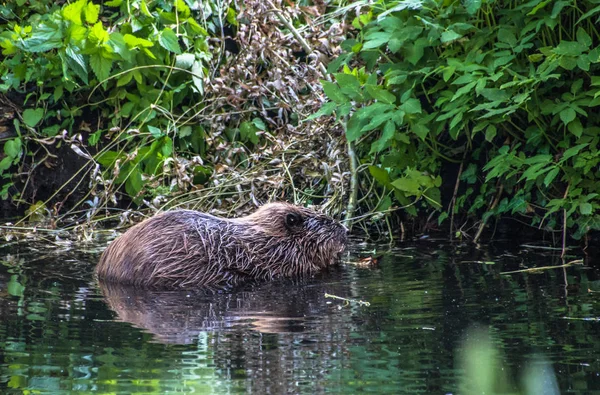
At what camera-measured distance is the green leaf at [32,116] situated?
848 centimetres

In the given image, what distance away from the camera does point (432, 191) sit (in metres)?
6.88

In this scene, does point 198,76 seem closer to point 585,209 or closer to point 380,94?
point 380,94

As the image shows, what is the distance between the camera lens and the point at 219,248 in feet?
19.5

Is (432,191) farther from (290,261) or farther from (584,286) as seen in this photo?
(584,286)

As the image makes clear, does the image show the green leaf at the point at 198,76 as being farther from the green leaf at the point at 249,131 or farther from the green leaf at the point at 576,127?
the green leaf at the point at 576,127

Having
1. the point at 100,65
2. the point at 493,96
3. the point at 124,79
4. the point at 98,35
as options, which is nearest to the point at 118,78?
the point at 124,79

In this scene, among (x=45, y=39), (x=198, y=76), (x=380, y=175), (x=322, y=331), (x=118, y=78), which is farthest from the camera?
(x=118, y=78)

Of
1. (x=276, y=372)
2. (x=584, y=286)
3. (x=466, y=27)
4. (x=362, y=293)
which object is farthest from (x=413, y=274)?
(x=276, y=372)

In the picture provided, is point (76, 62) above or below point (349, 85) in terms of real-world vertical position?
above

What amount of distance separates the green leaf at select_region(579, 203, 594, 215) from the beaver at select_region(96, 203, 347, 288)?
1498 millimetres

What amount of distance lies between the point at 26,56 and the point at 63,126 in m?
0.67

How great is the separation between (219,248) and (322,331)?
1633 mm

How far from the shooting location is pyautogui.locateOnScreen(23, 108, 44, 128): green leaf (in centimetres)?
Answer: 848

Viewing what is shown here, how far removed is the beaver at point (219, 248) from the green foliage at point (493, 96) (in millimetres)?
681
